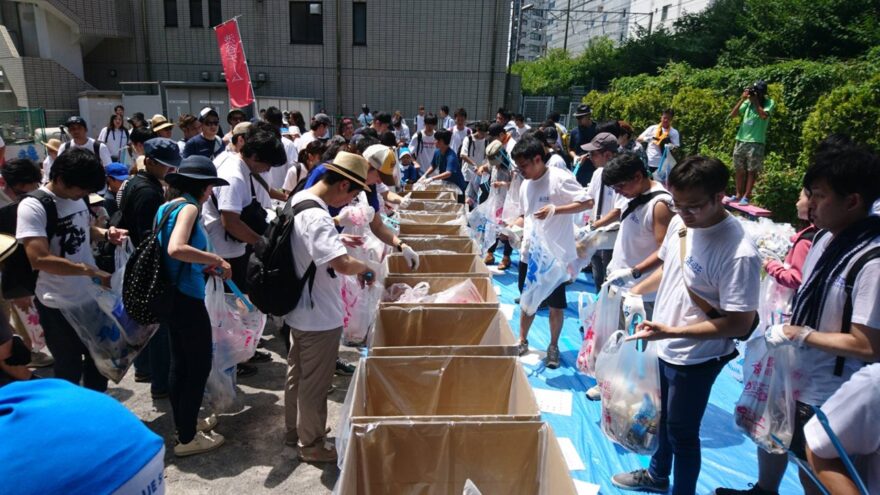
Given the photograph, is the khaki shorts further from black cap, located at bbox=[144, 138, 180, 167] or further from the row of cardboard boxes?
Result: black cap, located at bbox=[144, 138, 180, 167]

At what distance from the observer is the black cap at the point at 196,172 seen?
2902mm

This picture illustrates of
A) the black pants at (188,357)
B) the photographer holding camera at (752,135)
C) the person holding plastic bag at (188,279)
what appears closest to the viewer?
the person holding plastic bag at (188,279)

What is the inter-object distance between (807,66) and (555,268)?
1083cm

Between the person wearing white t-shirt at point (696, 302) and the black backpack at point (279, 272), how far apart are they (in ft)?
5.74

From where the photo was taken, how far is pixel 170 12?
1638cm

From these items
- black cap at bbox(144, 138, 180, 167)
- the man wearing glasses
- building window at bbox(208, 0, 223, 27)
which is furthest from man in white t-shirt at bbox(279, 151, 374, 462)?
building window at bbox(208, 0, 223, 27)

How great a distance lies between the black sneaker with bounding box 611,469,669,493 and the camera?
288 cm

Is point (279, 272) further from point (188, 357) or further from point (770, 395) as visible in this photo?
point (770, 395)

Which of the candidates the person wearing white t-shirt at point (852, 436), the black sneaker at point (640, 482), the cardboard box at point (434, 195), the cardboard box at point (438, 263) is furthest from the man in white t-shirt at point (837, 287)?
the cardboard box at point (434, 195)

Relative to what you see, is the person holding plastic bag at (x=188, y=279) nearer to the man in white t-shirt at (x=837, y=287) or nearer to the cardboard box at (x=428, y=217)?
the man in white t-shirt at (x=837, y=287)

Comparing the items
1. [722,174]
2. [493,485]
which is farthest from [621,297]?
[493,485]

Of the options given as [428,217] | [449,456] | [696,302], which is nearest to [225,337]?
[449,456]

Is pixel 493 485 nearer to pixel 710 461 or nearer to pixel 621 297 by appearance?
pixel 621 297

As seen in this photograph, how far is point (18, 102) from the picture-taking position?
13.7m
